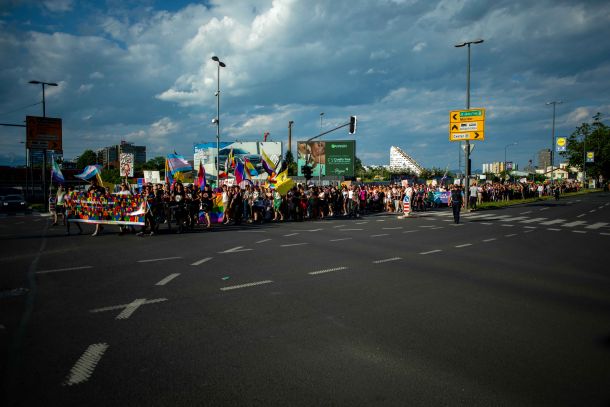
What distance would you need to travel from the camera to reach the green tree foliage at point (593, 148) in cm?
8250

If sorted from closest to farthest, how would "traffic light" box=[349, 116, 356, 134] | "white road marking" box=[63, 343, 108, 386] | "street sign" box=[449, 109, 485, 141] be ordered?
"white road marking" box=[63, 343, 108, 386] < "traffic light" box=[349, 116, 356, 134] < "street sign" box=[449, 109, 485, 141]

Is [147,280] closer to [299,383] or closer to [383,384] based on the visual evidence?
[299,383]

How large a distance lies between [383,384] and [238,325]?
1978 mm

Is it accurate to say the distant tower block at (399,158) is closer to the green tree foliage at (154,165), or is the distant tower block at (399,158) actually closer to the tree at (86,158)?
the green tree foliage at (154,165)

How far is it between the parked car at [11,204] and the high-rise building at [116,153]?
54730 millimetres

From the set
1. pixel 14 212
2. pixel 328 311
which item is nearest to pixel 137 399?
pixel 328 311

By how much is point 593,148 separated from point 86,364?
102078mm

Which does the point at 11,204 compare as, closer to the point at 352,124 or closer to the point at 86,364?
the point at 352,124

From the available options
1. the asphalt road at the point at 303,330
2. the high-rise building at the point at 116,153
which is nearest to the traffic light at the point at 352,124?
the asphalt road at the point at 303,330

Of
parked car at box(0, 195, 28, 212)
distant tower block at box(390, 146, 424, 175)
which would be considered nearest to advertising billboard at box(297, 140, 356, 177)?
parked car at box(0, 195, 28, 212)

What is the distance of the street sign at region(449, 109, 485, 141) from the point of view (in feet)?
92.0

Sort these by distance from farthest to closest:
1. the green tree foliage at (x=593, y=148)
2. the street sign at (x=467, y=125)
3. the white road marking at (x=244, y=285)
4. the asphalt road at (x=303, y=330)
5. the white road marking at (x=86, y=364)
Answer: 1. the green tree foliage at (x=593, y=148)
2. the street sign at (x=467, y=125)
3. the white road marking at (x=244, y=285)
4. the white road marking at (x=86, y=364)
5. the asphalt road at (x=303, y=330)

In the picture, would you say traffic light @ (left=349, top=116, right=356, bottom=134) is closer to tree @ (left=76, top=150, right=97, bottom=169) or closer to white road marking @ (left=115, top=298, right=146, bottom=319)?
white road marking @ (left=115, top=298, right=146, bottom=319)

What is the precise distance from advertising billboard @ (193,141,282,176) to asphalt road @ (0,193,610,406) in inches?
3194
